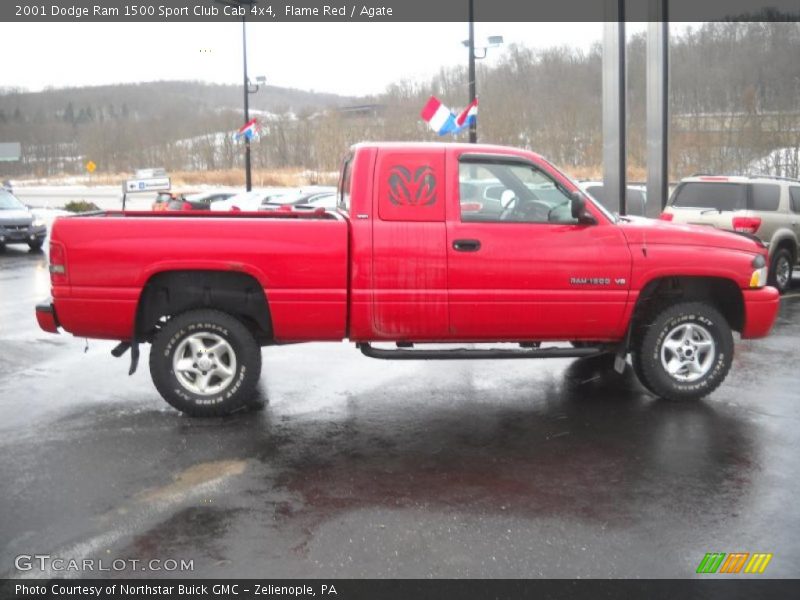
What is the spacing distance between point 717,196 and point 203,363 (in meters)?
9.07

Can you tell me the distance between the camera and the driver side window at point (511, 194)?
22.6 ft

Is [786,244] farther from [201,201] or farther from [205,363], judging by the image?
[201,201]

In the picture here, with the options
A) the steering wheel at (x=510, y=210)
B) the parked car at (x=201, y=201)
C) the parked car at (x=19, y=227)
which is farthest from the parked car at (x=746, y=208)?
the parked car at (x=19, y=227)

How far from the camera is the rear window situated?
1311cm

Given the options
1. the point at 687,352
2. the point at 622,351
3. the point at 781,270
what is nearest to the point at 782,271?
the point at 781,270

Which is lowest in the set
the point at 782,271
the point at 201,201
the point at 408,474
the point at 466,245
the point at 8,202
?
the point at 408,474

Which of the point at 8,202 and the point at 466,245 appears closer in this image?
the point at 466,245

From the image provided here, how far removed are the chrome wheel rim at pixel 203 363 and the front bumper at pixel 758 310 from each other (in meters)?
4.06

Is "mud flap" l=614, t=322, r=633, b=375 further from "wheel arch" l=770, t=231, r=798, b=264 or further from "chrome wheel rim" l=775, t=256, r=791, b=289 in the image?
"chrome wheel rim" l=775, t=256, r=791, b=289

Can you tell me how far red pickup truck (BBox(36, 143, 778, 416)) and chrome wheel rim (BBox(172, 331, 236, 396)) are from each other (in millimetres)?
11

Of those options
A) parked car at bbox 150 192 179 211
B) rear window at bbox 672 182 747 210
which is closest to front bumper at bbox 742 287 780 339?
rear window at bbox 672 182 747 210

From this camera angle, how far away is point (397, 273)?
6.66 m

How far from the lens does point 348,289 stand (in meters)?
6.66

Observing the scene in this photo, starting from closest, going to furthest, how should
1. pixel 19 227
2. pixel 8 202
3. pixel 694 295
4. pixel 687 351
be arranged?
pixel 687 351 < pixel 694 295 < pixel 19 227 < pixel 8 202
